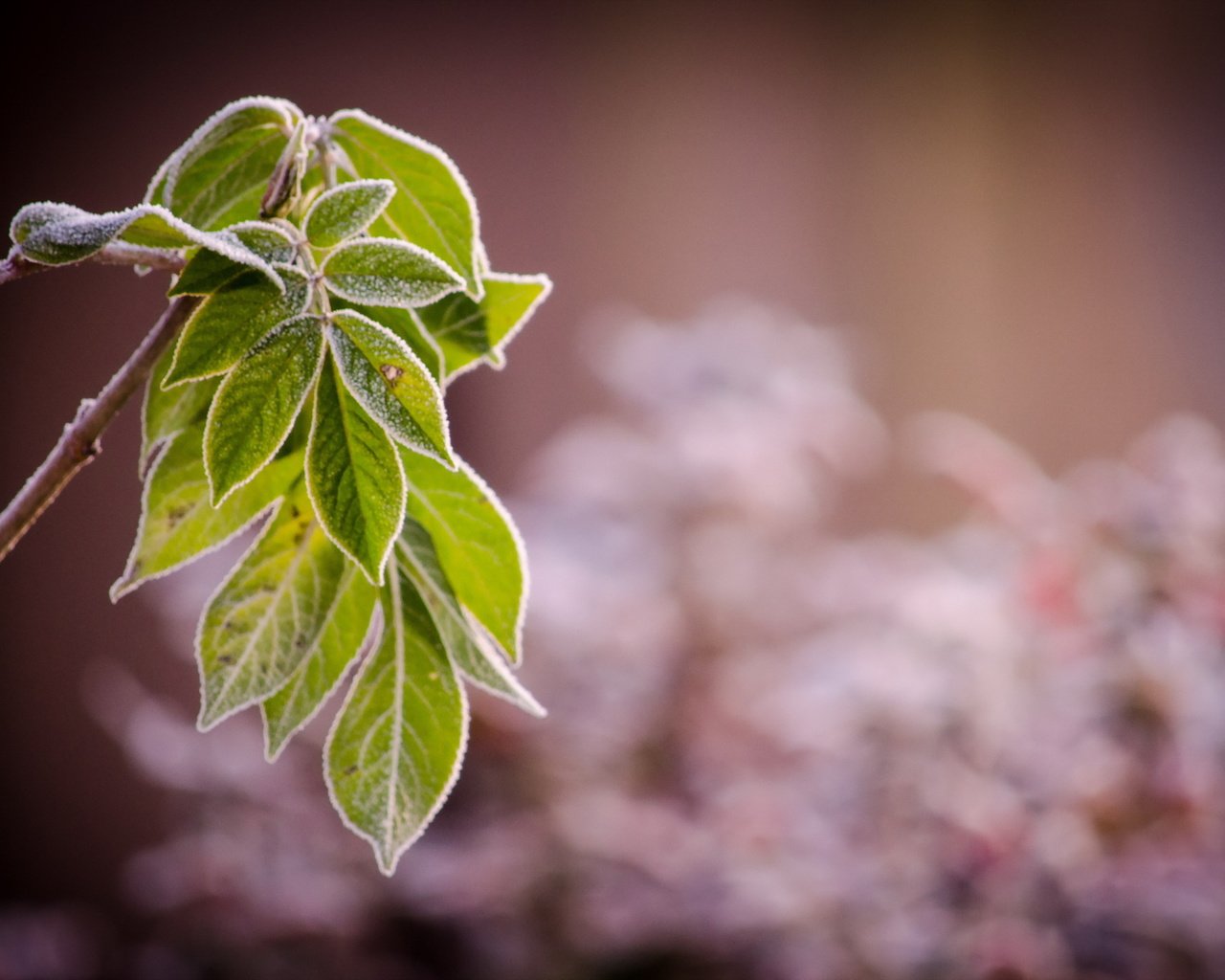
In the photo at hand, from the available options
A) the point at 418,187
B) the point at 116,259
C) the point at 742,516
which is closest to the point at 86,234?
the point at 116,259

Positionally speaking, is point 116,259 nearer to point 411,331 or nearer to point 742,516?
point 411,331

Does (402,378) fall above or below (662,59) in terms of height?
below

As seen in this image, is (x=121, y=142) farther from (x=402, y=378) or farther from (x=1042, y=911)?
(x=402, y=378)

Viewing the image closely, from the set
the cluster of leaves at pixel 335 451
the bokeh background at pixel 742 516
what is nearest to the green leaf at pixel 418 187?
the cluster of leaves at pixel 335 451

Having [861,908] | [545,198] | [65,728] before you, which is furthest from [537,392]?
[861,908]

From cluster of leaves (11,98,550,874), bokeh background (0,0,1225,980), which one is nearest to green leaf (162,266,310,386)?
cluster of leaves (11,98,550,874)

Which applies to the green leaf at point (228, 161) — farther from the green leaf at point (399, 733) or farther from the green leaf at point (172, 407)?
the green leaf at point (399, 733)
